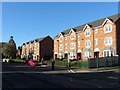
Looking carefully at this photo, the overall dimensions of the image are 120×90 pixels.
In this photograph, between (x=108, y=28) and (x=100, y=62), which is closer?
(x=100, y=62)

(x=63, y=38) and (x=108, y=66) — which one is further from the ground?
(x=63, y=38)

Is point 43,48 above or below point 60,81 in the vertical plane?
above

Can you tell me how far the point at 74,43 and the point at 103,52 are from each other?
16651 millimetres

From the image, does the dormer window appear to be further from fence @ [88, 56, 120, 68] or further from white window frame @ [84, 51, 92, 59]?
fence @ [88, 56, 120, 68]

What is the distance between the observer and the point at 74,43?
77125 millimetres

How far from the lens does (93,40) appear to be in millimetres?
66500

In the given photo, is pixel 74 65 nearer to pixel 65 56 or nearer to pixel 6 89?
pixel 65 56

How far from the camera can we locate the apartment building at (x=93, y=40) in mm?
57581

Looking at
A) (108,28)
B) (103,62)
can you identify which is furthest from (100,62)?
(108,28)

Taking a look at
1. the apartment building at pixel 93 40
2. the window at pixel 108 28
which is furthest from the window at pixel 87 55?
the window at pixel 108 28

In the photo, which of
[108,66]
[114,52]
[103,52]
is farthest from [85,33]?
[108,66]

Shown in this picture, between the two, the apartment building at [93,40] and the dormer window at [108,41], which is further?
the dormer window at [108,41]

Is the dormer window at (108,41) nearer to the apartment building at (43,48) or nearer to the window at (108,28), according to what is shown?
the window at (108,28)

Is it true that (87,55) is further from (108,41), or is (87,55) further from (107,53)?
(108,41)
